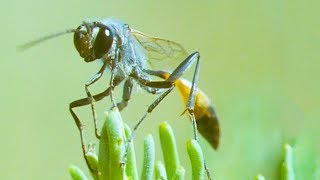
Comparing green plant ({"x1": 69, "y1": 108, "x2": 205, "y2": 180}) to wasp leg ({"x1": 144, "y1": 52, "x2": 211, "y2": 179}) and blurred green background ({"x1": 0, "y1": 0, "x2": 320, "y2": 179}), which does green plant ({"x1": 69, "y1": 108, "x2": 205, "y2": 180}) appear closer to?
wasp leg ({"x1": 144, "y1": 52, "x2": 211, "y2": 179})

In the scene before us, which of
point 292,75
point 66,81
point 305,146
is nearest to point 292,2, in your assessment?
point 292,75

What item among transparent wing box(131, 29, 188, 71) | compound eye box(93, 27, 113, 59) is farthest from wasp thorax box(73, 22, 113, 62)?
transparent wing box(131, 29, 188, 71)

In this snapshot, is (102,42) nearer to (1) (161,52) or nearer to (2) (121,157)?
(1) (161,52)

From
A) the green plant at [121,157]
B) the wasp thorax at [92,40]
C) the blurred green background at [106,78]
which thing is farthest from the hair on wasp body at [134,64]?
the blurred green background at [106,78]

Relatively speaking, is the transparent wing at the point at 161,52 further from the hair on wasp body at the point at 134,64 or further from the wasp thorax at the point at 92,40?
the wasp thorax at the point at 92,40

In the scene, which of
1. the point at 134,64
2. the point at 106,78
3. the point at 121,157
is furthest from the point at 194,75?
the point at 106,78

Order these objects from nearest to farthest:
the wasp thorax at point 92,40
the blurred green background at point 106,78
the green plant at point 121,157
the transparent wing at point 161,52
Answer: the green plant at point 121,157, the wasp thorax at point 92,40, the transparent wing at point 161,52, the blurred green background at point 106,78
